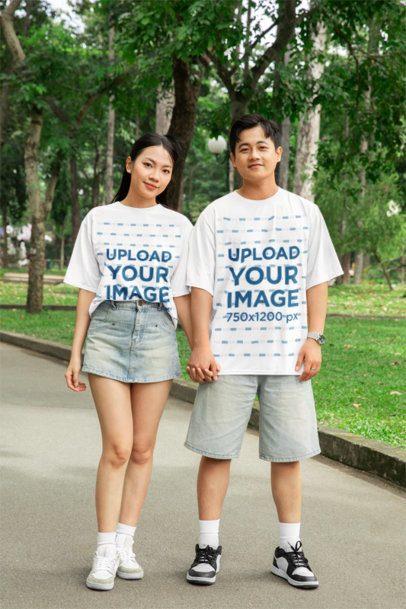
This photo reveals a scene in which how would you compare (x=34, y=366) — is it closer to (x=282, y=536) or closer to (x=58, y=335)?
(x=58, y=335)

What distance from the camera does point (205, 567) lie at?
4320mm

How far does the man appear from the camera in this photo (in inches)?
166

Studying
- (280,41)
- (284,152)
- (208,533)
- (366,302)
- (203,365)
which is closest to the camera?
(203,365)

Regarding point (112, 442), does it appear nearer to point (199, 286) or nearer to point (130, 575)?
point (130, 575)

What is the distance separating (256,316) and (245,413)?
17.0 inches

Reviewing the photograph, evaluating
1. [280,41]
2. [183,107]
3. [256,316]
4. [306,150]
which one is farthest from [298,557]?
[306,150]

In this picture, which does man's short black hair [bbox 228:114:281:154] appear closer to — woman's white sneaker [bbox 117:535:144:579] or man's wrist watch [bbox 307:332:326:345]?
man's wrist watch [bbox 307:332:326:345]

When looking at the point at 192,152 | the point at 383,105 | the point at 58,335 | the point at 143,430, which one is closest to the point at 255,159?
the point at 143,430

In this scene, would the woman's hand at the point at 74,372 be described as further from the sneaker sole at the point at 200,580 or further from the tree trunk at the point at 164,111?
the tree trunk at the point at 164,111

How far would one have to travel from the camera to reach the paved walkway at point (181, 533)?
13.6ft

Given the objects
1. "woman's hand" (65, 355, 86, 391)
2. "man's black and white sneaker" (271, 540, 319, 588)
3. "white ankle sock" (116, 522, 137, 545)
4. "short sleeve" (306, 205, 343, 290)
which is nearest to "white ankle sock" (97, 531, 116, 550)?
"white ankle sock" (116, 522, 137, 545)

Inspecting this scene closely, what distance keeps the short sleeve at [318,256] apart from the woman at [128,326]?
540mm

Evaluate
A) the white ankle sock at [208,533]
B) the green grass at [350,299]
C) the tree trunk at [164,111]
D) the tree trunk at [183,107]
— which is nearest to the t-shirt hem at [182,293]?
the white ankle sock at [208,533]

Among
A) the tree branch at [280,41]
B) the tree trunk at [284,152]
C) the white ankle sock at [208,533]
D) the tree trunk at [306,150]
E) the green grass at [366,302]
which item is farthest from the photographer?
the tree trunk at [306,150]
